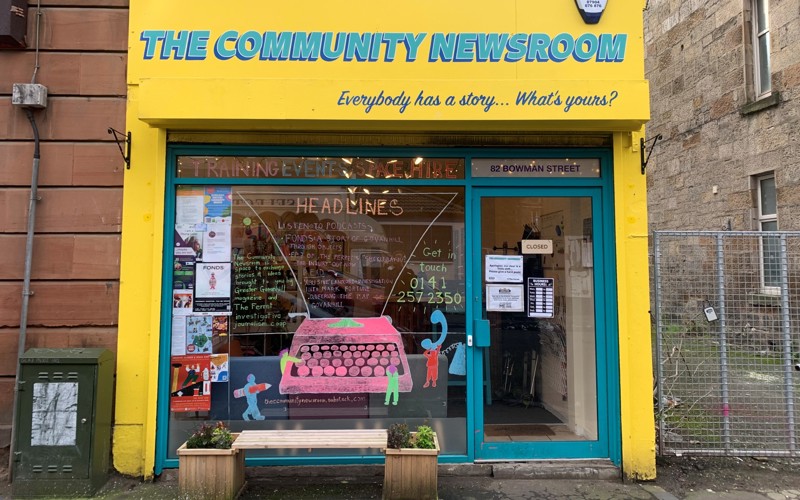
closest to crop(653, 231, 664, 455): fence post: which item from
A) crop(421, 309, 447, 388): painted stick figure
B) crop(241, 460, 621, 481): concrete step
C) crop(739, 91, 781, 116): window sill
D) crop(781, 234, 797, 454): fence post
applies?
crop(241, 460, 621, 481): concrete step

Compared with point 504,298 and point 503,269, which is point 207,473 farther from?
point 503,269

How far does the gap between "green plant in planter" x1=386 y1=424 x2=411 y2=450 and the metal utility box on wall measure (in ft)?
14.6

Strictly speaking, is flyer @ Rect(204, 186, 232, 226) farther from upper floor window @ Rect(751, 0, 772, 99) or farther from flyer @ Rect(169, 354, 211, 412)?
upper floor window @ Rect(751, 0, 772, 99)

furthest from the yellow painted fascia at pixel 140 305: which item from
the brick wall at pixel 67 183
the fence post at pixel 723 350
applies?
the fence post at pixel 723 350

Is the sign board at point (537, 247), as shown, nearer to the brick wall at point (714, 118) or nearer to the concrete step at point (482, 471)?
the concrete step at point (482, 471)

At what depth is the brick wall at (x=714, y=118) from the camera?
8273 millimetres

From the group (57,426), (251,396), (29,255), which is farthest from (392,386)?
(29,255)

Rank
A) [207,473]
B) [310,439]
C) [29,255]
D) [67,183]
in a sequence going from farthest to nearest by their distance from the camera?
[67,183], [29,255], [310,439], [207,473]

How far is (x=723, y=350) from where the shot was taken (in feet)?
15.1

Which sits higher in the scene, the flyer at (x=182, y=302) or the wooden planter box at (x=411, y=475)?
the flyer at (x=182, y=302)

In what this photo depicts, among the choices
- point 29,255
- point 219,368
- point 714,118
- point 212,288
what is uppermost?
point 714,118

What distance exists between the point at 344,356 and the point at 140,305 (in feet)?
5.72

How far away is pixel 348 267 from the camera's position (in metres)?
4.56

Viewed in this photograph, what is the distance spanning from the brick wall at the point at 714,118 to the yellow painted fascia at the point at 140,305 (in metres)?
9.02
